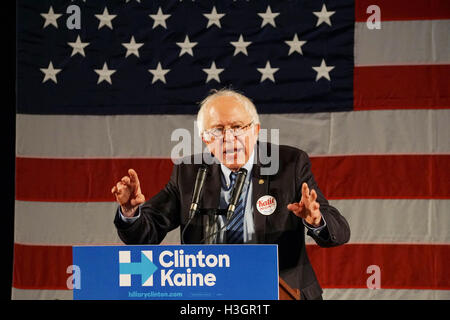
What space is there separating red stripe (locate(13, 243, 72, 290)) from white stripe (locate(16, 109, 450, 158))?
2.19ft

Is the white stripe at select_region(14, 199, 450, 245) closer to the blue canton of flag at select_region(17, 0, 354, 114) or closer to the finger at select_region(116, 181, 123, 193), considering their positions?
the blue canton of flag at select_region(17, 0, 354, 114)

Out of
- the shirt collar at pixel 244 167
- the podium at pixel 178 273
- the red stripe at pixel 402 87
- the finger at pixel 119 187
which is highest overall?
the red stripe at pixel 402 87

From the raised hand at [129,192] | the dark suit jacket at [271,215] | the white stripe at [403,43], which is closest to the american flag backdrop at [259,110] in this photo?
the white stripe at [403,43]

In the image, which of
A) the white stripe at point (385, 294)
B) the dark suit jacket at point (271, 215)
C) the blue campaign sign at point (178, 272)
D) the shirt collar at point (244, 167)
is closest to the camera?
the blue campaign sign at point (178, 272)

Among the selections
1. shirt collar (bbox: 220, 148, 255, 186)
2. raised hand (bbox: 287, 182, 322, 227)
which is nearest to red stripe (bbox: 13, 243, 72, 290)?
shirt collar (bbox: 220, 148, 255, 186)

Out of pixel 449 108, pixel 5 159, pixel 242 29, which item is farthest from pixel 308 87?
pixel 5 159

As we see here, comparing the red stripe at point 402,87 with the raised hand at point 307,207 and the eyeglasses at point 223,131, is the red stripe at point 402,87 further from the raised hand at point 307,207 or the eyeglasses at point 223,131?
the raised hand at point 307,207

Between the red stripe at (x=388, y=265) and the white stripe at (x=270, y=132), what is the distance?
26.1 inches

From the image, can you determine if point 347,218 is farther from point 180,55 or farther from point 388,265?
point 180,55

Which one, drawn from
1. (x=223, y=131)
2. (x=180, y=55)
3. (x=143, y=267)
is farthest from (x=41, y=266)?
(x=143, y=267)

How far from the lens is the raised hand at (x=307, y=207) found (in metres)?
2.22

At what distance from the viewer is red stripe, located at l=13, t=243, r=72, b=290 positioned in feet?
13.3

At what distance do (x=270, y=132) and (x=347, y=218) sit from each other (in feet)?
2.58
